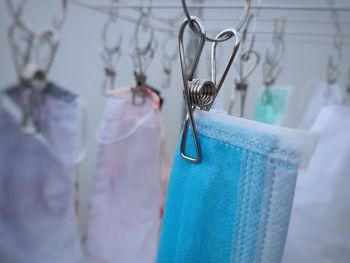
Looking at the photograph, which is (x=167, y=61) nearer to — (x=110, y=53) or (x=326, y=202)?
(x=110, y=53)

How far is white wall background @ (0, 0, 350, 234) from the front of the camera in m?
0.64

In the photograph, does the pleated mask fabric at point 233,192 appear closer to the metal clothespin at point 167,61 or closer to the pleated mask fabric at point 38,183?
the pleated mask fabric at point 38,183

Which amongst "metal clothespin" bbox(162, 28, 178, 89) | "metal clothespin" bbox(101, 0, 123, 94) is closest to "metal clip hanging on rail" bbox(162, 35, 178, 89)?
"metal clothespin" bbox(162, 28, 178, 89)

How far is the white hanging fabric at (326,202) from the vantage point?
0.43 meters

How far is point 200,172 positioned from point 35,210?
371mm

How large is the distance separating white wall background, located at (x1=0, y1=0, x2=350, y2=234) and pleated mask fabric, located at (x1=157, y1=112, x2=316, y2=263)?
0.40m

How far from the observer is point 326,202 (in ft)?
1.44

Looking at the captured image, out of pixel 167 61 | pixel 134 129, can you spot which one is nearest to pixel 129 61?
pixel 167 61

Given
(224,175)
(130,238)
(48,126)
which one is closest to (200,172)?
(224,175)

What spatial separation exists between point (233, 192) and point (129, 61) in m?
0.76

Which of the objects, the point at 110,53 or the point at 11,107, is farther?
the point at 110,53

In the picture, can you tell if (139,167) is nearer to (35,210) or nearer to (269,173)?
(35,210)

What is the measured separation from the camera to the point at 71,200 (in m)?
0.47

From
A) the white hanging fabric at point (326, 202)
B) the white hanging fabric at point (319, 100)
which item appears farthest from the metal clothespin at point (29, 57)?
the white hanging fabric at point (319, 100)
